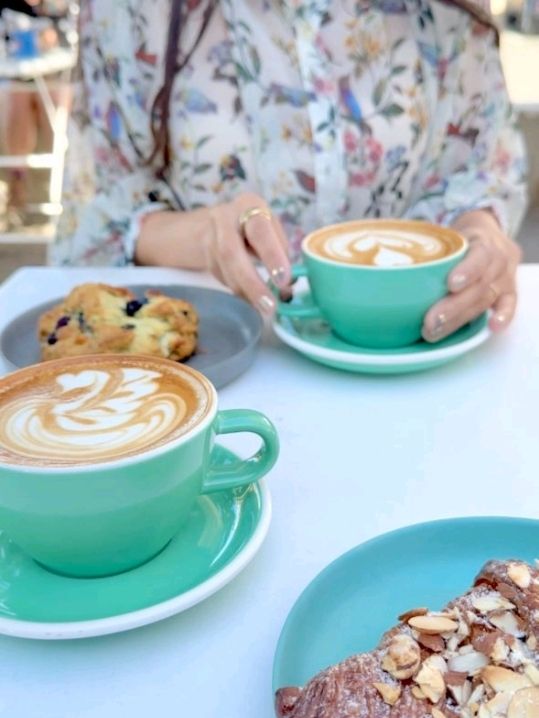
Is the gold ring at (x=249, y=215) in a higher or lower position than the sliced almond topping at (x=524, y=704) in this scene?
lower

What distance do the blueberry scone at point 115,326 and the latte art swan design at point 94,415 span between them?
203 millimetres

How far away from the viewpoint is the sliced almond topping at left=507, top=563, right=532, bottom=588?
15.3 inches

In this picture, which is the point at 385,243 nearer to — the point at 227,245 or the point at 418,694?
the point at 227,245

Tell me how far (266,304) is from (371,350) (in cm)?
12

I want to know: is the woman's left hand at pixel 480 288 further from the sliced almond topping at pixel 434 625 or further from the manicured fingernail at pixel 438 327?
the sliced almond topping at pixel 434 625

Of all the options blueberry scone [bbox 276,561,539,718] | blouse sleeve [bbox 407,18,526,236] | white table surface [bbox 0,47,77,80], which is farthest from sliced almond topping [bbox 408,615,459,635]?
white table surface [bbox 0,47,77,80]

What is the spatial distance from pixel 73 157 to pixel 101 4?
0.22 m

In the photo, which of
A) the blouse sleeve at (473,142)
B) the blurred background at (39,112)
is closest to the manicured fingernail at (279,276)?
the blouse sleeve at (473,142)

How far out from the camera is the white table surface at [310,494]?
429mm

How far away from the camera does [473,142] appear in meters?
1.19

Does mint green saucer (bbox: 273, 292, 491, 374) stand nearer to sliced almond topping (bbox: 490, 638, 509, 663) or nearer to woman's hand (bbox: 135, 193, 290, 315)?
woman's hand (bbox: 135, 193, 290, 315)

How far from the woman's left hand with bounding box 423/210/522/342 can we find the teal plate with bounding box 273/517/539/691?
0.97 feet

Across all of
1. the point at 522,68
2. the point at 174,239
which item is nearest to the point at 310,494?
the point at 174,239

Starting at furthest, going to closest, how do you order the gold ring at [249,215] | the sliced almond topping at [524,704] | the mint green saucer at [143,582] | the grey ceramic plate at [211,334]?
1. the gold ring at [249,215]
2. the grey ceramic plate at [211,334]
3. the mint green saucer at [143,582]
4. the sliced almond topping at [524,704]
